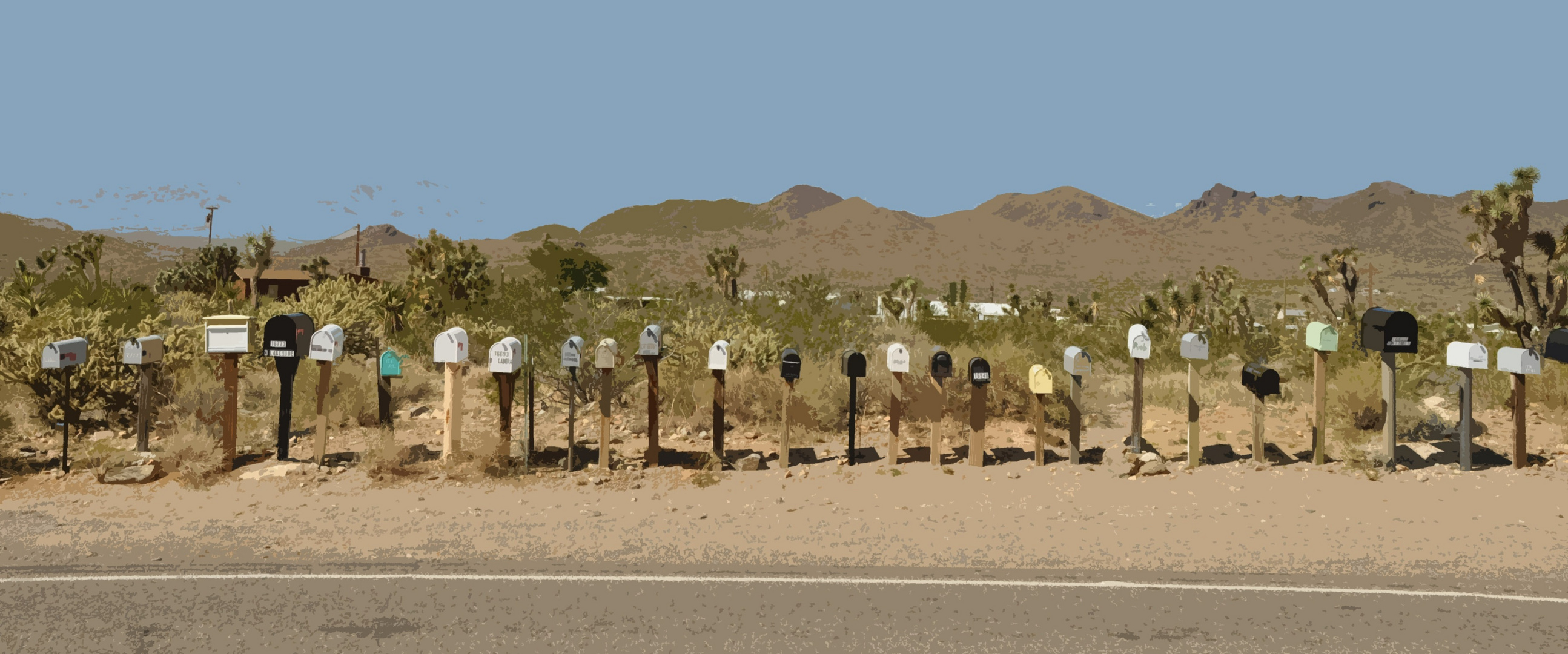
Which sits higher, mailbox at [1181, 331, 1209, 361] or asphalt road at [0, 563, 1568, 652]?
mailbox at [1181, 331, 1209, 361]

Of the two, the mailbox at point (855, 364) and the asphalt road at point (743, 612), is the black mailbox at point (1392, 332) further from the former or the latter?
the mailbox at point (855, 364)

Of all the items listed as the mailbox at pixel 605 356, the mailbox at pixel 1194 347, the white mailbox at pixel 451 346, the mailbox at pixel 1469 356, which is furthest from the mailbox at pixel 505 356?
the mailbox at pixel 1469 356

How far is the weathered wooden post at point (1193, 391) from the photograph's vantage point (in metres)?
8.29

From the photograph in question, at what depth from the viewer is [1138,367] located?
8.55 m

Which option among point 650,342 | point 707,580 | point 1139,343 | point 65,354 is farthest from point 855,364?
point 65,354

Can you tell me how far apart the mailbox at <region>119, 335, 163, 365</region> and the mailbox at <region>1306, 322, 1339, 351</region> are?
1031 centimetres

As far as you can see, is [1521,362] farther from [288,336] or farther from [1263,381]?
[288,336]

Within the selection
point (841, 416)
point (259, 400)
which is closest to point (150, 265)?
point (259, 400)

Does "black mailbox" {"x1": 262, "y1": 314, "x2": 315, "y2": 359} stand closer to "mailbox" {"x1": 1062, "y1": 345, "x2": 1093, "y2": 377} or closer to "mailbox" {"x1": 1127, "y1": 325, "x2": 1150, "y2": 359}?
"mailbox" {"x1": 1062, "y1": 345, "x2": 1093, "y2": 377}

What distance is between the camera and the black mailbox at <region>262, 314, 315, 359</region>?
8.70 metres

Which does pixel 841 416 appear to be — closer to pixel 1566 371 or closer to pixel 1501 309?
pixel 1566 371

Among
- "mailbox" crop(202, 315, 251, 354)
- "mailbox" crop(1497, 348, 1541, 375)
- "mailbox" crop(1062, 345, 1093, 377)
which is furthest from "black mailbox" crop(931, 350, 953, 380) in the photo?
"mailbox" crop(202, 315, 251, 354)

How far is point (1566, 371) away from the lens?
11289 mm

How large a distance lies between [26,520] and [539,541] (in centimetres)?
396
